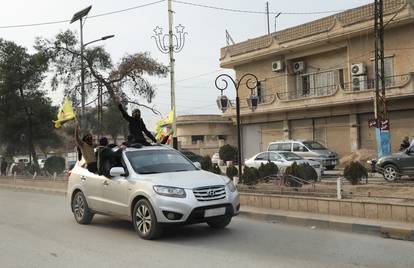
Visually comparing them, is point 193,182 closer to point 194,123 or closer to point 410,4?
point 410,4

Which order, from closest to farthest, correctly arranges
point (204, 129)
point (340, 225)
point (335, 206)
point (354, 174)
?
point (340, 225), point (335, 206), point (354, 174), point (204, 129)

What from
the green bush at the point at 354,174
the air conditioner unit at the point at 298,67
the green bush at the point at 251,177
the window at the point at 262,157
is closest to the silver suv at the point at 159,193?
the green bush at the point at 251,177

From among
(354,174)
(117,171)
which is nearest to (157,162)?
(117,171)

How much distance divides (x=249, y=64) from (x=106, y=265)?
37.0 m

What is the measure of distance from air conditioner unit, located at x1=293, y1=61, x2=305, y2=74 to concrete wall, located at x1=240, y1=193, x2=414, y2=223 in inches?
1060

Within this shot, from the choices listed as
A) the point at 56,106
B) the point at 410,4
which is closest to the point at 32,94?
the point at 56,106

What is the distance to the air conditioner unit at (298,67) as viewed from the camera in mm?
38688

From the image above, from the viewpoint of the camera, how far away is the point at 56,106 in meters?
34.0

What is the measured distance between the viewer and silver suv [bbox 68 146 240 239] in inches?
343

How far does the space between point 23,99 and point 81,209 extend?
23491 mm

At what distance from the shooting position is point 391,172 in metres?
17.2

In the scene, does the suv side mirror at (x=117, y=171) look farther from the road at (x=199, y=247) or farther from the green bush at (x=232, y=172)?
the green bush at (x=232, y=172)

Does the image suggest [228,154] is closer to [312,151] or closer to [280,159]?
[312,151]

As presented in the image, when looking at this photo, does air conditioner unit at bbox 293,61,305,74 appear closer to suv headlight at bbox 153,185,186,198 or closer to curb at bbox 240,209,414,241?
curb at bbox 240,209,414,241
